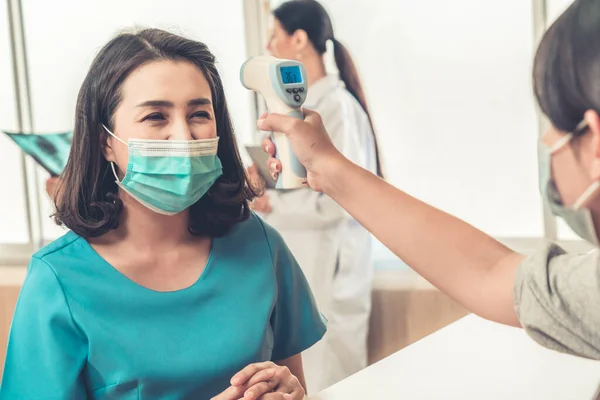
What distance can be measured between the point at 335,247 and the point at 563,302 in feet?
6.33

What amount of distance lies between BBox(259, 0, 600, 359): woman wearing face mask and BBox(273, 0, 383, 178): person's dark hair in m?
1.72

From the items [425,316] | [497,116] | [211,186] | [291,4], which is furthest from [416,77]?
[211,186]

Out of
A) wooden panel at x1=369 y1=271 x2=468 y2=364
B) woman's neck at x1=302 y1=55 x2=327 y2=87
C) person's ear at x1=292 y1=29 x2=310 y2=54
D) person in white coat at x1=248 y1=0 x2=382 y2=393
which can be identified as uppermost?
person's ear at x1=292 y1=29 x2=310 y2=54

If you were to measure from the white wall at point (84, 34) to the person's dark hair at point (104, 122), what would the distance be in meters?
1.91

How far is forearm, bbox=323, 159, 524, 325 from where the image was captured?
97cm

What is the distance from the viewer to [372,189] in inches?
41.8

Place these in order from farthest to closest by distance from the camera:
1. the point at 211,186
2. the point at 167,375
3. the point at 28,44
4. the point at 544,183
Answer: the point at 28,44
the point at 211,186
the point at 167,375
the point at 544,183

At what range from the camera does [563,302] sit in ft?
2.84

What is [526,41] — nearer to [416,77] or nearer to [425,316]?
[416,77]

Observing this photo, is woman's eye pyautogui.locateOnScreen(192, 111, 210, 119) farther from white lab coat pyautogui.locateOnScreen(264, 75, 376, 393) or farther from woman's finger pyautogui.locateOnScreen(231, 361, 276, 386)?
white lab coat pyautogui.locateOnScreen(264, 75, 376, 393)

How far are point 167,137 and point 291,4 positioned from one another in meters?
1.65

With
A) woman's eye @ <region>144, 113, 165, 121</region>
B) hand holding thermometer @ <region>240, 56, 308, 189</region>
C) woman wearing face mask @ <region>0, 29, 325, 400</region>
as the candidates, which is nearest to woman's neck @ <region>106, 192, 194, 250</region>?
woman wearing face mask @ <region>0, 29, 325, 400</region>

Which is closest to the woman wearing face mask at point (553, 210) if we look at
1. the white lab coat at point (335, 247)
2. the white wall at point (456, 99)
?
the white lab coat at point (335, 247)

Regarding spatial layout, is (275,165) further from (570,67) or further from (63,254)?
(570,67)
